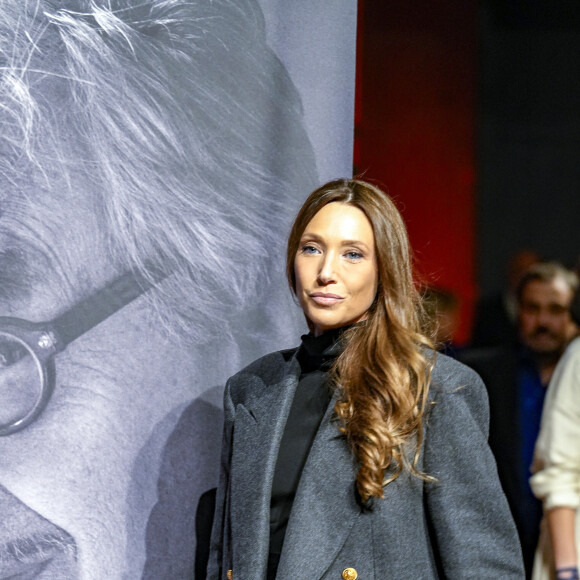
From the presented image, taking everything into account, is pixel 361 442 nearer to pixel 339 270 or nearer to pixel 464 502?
pixel 464 502

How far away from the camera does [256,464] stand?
174cm

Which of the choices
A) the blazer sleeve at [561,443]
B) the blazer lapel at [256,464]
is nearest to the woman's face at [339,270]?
the blazer lapel at [256,464]

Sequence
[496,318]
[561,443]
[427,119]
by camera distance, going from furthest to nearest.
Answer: [427,119] < [496,318] < [561,443]

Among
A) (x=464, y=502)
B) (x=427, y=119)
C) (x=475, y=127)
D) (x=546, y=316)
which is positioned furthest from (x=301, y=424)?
(x=475, y=127)

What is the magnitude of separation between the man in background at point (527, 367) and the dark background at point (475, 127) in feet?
4.23

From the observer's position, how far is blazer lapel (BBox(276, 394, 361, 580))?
161cm

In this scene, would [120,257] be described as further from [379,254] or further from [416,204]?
[416,204]

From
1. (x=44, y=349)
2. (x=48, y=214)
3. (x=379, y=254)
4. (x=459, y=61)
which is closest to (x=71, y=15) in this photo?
(x=48, y=214)

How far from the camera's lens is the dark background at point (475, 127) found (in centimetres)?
480

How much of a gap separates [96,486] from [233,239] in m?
0.63

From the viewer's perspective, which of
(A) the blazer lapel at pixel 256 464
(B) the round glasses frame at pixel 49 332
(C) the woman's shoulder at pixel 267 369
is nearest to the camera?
(A) the blazer lapel at pixel 256 464

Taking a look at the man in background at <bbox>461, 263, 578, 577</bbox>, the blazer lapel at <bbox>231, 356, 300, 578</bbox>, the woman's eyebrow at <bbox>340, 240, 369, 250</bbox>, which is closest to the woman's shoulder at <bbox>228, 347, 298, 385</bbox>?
the blazer lapel at <bbox>231, 356, 300, 578</bbox>

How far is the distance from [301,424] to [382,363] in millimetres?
Answer: 211

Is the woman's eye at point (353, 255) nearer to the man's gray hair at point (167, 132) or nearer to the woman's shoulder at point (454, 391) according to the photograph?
the woman's shoulder at point (454, 391)
